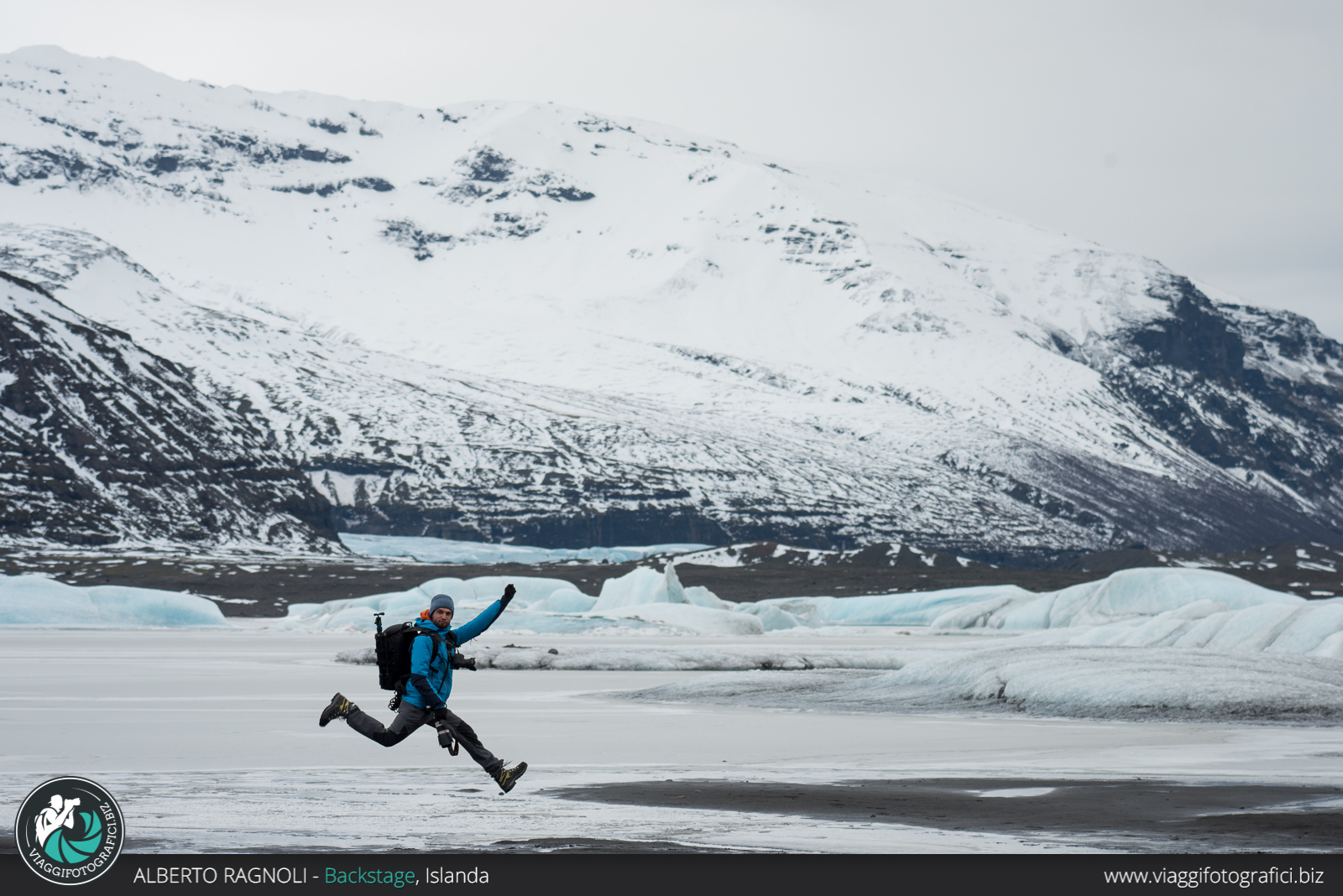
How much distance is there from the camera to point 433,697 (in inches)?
457

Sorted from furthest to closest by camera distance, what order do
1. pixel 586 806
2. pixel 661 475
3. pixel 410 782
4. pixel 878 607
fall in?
pixel 661 475 → pixel 878 607 → pixel 410 782 → pixel 586 806

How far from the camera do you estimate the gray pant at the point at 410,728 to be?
38.0ft

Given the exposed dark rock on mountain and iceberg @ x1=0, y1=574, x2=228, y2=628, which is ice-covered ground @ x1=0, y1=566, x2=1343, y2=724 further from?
the exposed dark rock on mountain

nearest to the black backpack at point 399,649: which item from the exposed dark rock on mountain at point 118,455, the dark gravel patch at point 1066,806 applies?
the dark gravel patch at point 1066,806

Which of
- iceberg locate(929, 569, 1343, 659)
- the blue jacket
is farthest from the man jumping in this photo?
iceberg locate(929, 569, 1343, 659)

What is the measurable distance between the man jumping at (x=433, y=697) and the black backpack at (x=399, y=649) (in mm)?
12

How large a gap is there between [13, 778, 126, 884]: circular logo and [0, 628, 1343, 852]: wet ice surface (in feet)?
1.22

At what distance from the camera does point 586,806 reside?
470 inches

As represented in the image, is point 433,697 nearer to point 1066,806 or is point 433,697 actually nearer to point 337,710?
point 337,710

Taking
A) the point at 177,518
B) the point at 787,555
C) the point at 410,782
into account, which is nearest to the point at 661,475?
the point at 787,555

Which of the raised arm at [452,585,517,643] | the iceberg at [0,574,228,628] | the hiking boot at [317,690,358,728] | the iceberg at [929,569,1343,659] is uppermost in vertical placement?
the raised arm at [452,585,517,643]

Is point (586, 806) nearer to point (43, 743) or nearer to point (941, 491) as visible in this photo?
point (43, 743)

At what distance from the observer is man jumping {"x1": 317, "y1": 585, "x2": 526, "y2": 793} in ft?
37.6

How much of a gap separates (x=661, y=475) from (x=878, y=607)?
96642 mm
